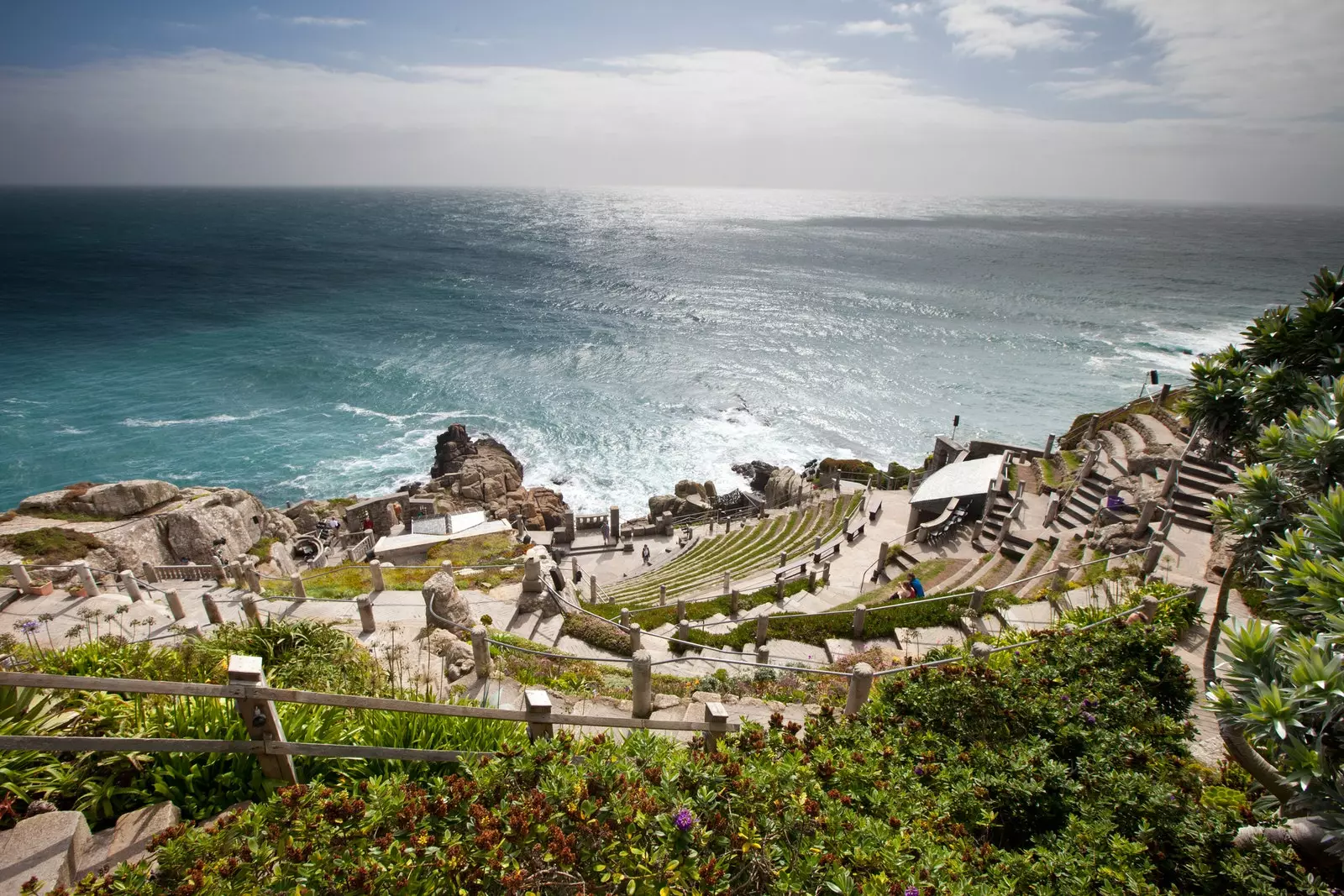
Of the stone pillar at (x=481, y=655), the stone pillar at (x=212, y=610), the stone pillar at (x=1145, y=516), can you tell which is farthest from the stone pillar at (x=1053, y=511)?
the stone pillar at (x=212, y=610)

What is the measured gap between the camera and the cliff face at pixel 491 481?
37656mm

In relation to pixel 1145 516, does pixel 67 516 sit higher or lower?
lower

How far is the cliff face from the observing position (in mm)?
37656

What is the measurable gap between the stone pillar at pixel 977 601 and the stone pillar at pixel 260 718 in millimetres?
14252

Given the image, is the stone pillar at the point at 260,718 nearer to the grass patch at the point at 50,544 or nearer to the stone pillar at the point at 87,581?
the stone pillar at the point at 87,581

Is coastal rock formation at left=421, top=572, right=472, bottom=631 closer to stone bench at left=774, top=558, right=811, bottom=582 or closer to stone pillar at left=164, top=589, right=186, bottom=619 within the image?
stone pillar at left=164, top=589, right=186, bottom=619

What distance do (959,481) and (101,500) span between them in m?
39.7

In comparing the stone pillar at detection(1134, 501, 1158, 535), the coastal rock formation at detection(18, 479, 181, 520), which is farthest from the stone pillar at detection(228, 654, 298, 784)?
the coastal rock formation at detection(18, 479, 181, 520)

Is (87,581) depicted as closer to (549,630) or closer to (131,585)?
(131,585)

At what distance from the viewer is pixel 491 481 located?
3994cm

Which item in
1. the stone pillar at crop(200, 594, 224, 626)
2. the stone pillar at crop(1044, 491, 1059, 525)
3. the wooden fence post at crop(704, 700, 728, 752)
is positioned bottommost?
the stone pillar at crop(1044, 491, 1059, 525)

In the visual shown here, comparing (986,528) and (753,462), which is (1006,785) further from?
(753,462)

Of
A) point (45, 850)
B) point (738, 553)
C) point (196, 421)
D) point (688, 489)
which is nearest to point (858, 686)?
point (45, 850)

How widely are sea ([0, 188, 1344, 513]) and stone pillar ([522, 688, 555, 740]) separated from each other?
3786cm
